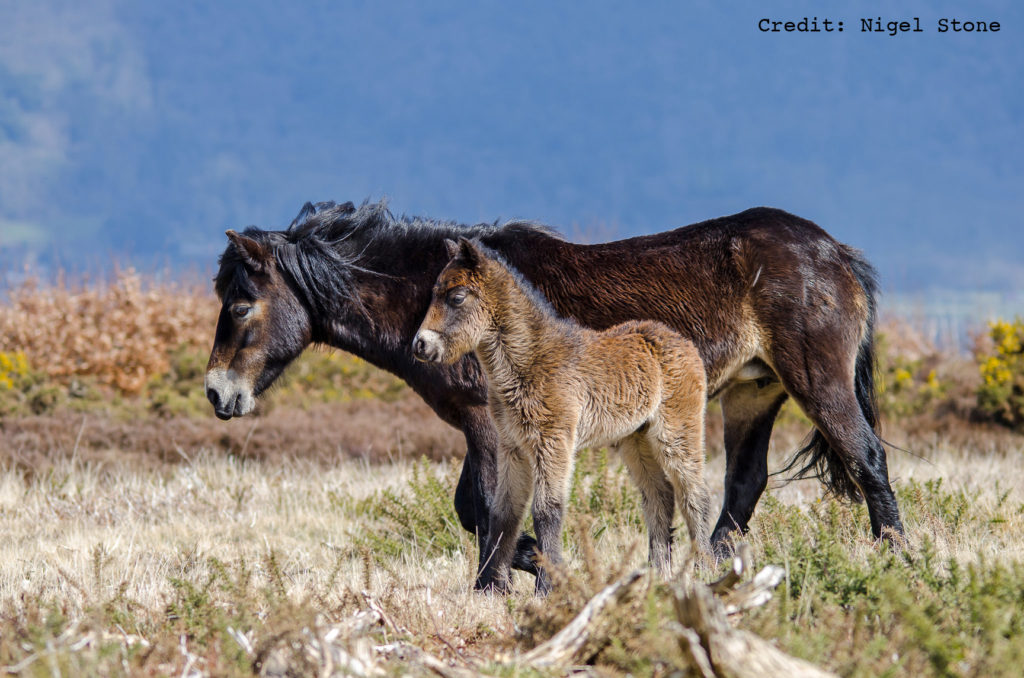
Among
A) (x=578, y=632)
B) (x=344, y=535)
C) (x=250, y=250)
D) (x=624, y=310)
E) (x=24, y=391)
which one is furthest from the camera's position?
(x=24, y=391)

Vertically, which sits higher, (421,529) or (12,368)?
(12,368)

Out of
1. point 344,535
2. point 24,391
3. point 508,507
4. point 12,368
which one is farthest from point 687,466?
point 12,368

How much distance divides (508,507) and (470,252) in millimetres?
1441

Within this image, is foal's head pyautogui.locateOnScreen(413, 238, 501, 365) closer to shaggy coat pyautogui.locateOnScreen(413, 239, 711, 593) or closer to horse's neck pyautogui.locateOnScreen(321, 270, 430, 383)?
shaggy coat pyautogui.locateOnScreen(413, 239, 711, 593)

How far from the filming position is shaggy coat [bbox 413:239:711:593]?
193 inches

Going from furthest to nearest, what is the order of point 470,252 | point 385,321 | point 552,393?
point 385,321
point 470,252
point 552,393

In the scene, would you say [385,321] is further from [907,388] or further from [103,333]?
[103,333]

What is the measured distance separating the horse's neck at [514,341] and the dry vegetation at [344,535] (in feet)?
3.58

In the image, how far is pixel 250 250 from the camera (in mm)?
6102

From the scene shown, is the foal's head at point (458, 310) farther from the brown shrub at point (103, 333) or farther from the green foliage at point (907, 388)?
the brown shrub at point (103, 333)

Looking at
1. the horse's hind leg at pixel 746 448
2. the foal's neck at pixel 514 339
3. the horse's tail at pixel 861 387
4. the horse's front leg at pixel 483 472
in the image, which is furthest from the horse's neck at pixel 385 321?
the horse's tail at pixel 861 387

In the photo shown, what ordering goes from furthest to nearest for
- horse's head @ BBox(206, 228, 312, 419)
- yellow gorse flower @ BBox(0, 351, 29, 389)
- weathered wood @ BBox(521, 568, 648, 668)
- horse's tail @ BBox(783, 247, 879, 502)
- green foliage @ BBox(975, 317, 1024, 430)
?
yellow gorse flower @ BBox(0, 351, 29, 389)
green foliage @ BBox(975, 317, 1024, 430)
horse's tail @ BBox(783, 247, 879, 502)
horse's head @ BBox(206, 228, 312, 419)
weathered wood @ BBox(521, 568, 648, 668)

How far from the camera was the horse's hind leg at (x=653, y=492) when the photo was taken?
5387 mm

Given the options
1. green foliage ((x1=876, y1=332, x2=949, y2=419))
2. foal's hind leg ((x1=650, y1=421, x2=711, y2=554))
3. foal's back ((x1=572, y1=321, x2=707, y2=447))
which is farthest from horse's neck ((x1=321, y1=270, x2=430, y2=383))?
green foliage ((x1=876, y1=332, x2=949, y2=419))
